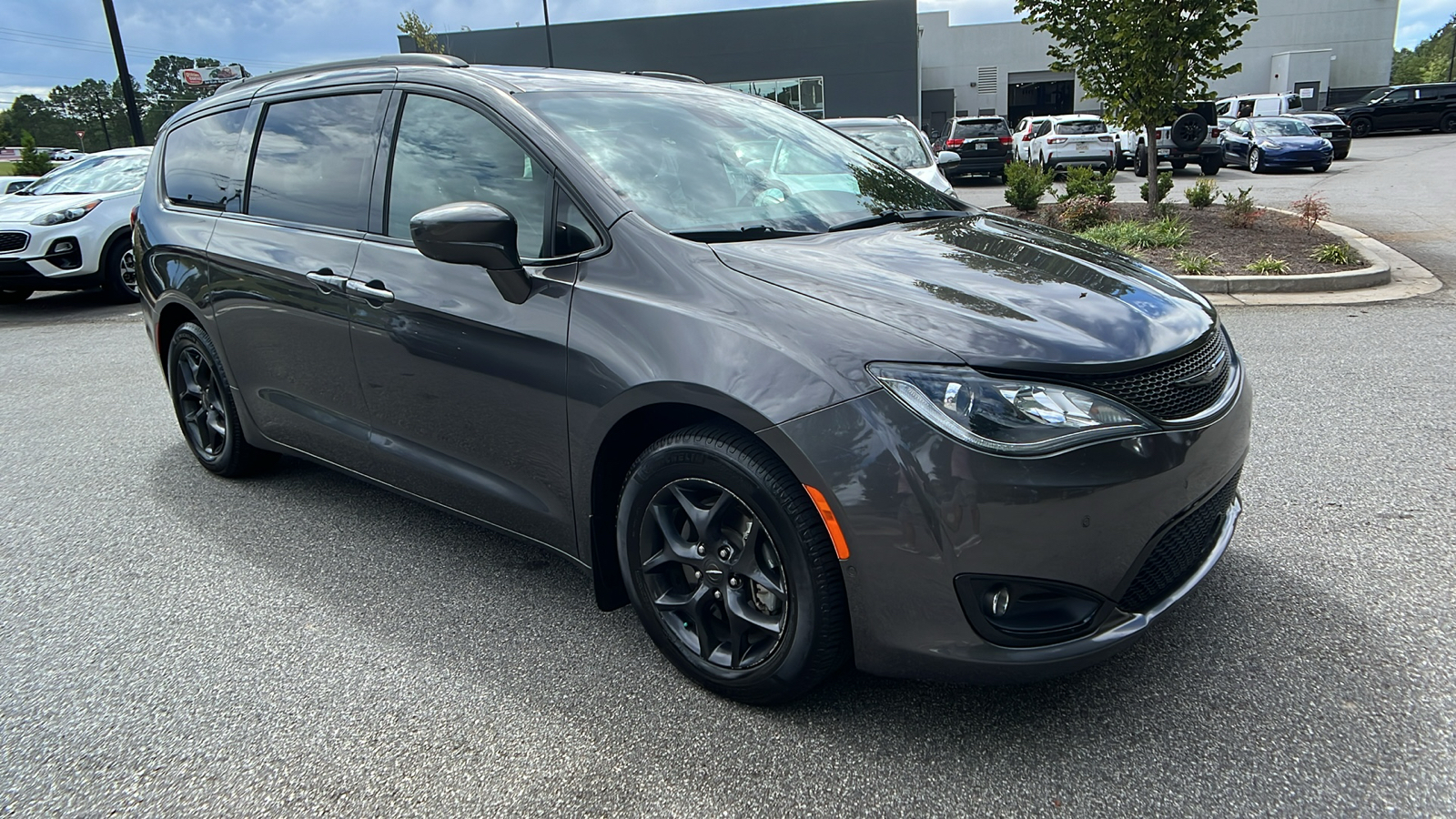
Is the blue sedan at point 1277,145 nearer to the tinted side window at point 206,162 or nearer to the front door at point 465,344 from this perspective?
the tinted side window at point 206,162

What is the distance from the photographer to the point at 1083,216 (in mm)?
11633

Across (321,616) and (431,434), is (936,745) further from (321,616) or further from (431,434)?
(321,616)

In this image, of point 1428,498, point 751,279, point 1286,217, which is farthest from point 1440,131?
point 751,279

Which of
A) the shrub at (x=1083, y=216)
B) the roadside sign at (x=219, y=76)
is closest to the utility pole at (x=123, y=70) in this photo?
the roadside sign at (x=219, y=76)

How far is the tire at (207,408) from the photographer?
14.2 ft

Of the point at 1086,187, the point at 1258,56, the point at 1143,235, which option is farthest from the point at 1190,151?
the point at 1258,56

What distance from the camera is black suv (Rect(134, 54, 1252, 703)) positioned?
213 centimetres

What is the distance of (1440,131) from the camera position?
36625 millimetres

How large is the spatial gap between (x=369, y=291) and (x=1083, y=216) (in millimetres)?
10265

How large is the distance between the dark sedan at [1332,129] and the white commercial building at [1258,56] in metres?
23.0

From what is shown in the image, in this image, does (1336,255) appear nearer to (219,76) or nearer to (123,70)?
Result: (219,76)

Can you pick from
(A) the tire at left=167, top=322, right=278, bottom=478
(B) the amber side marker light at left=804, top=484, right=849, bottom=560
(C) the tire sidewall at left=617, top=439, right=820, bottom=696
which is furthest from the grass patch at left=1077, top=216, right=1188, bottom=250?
(B) the amber side marker light at left=804, top=484, right=849, bottom=560

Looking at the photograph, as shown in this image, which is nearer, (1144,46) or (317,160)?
(317,160)

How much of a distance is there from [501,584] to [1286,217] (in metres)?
12.0
